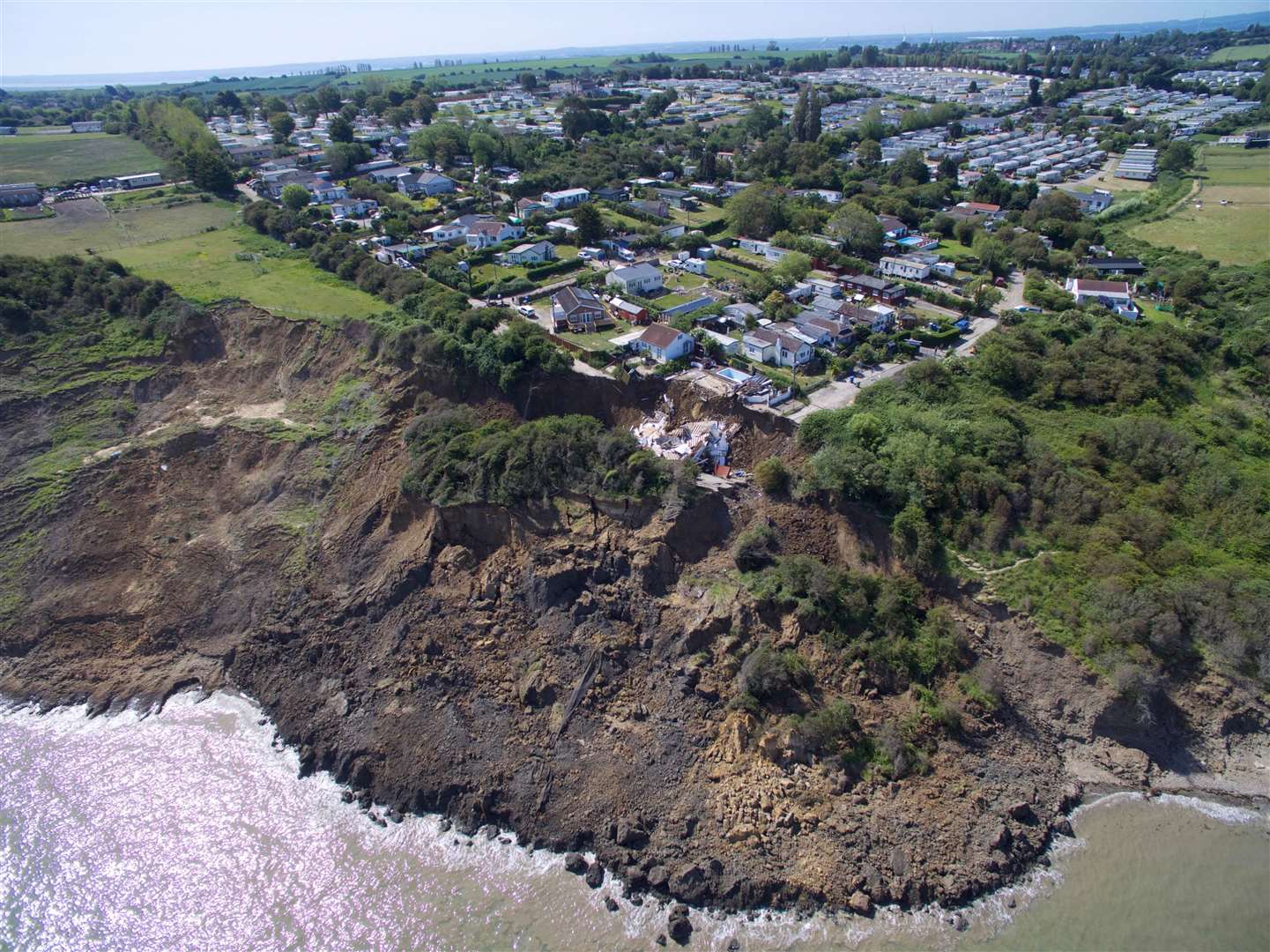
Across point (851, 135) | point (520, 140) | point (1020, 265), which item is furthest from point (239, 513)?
point (851, 135)

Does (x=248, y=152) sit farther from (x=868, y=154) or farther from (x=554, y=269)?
(x=868, y=154)

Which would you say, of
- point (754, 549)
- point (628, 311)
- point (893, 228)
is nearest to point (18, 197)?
point (628, 311)

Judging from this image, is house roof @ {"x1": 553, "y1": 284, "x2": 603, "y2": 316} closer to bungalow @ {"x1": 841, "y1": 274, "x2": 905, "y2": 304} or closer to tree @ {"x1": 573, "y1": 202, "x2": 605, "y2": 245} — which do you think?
tree @ {"x1": 573, "y1": 202, "x2": 605, "y2": 245}

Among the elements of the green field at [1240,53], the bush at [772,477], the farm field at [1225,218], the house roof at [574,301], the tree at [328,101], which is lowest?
the bush at [772,477]

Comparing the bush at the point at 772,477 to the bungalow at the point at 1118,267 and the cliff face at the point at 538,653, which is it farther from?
the bungalow at the point at 1118,267

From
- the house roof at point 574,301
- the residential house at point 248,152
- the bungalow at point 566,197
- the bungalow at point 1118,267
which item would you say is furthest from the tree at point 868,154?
the residential house at point 248,152
